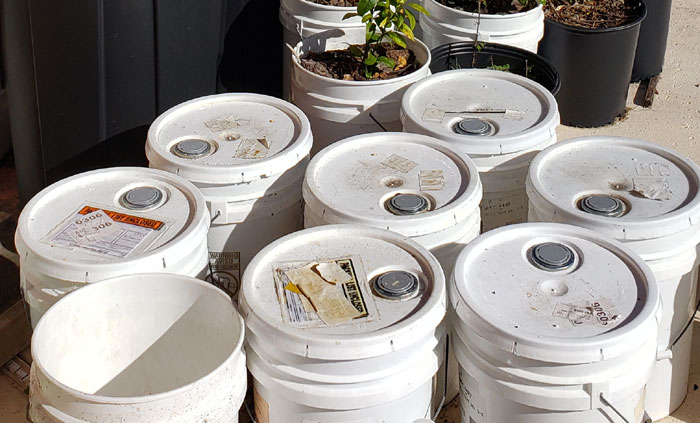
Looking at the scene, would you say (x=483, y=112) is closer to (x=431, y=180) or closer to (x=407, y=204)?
(x=431, y=180)

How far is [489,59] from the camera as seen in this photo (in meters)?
3.65

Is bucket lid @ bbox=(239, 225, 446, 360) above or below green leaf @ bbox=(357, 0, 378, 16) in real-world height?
below

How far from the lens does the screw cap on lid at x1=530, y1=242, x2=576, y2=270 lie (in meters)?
2.31

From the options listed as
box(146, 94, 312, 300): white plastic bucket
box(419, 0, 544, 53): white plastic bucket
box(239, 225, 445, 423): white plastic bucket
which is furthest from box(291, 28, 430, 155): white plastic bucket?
box(239, 225, 445, 423): white plastic bucket

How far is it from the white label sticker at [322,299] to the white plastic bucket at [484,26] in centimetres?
163

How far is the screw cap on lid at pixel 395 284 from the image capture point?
221cm

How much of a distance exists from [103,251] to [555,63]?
2527 mm

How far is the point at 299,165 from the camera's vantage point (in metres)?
2.78

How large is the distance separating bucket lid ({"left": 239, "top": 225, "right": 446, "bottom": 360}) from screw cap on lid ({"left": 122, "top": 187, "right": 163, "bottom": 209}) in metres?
0.38

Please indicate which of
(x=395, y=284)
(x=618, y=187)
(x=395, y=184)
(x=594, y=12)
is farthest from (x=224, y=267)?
(x=594, y=12)

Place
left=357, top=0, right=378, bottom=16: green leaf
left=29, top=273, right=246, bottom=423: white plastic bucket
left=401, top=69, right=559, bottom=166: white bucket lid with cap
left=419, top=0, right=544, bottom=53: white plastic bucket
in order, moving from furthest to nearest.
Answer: left=419, top=0, right=544, bottom=53: white plastic bucket → left=357, top=0, right=378, bottom=16: green leaf → left=401, top=69, right=559, bottom=166: white bucket lid with cap → left=29, top=273, right=246, bottom=423: white plastic bucket

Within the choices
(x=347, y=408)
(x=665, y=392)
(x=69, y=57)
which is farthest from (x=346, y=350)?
(x=69, y=57)

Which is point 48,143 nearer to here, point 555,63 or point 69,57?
point 69,57

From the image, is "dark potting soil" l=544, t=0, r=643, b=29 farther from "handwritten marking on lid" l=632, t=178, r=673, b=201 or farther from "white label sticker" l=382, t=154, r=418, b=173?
"white label sticker" l=382, t=154, r=418, b=173
